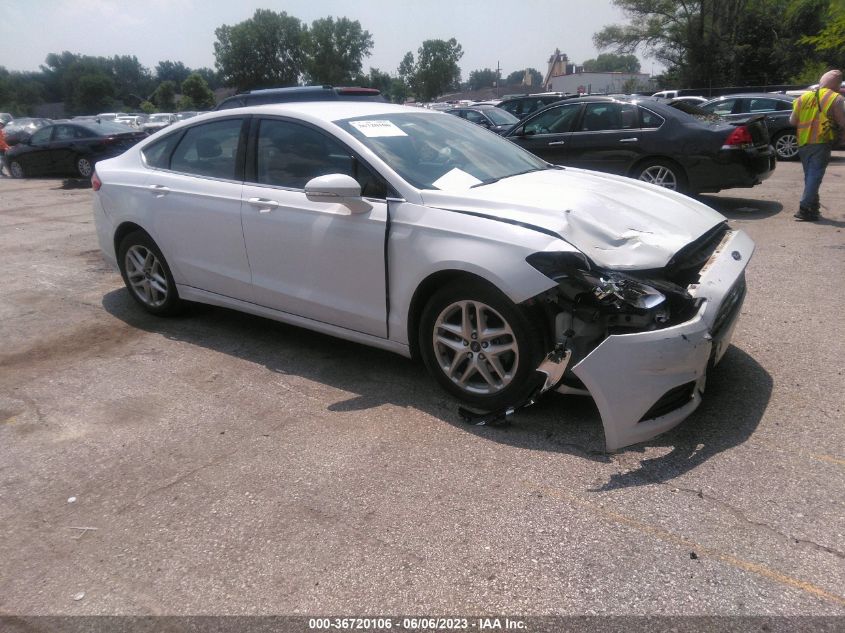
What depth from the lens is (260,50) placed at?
97562mm

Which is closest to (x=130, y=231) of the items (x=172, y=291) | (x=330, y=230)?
(x=172, y=291)

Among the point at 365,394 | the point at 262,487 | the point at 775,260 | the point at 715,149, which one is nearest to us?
the point at 262,487

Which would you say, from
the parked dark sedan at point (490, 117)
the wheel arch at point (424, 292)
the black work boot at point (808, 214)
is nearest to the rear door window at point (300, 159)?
the wheel arch at point (424, 292)

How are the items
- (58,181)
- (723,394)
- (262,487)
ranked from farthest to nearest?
1. (58,181)
2. (723,394)
3. (262,487)

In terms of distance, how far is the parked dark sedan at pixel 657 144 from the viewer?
8930 millimetres

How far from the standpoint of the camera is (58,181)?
1727cm

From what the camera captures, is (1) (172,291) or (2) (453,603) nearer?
(2) (453,603)

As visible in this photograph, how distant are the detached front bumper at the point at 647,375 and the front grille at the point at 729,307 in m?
0.06

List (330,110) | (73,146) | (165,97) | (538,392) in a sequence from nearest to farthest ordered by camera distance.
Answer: (538,392) → (330,110) → (73,146) → (165,97)

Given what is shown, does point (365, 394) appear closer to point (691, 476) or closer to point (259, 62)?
point (691, 476)

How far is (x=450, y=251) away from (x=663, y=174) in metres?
6.64

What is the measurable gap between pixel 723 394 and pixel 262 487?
2.56 metres

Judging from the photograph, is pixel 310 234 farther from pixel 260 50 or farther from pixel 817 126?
pixel 260 50

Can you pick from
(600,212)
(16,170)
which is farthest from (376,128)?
(16,170)
